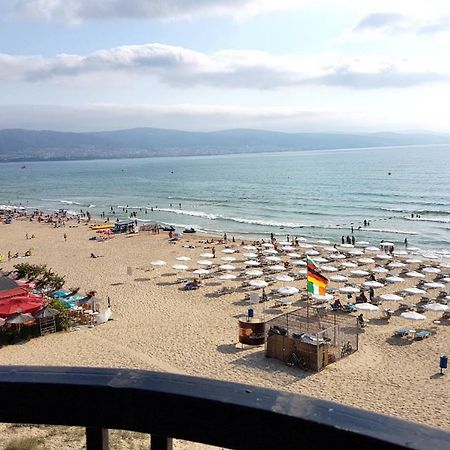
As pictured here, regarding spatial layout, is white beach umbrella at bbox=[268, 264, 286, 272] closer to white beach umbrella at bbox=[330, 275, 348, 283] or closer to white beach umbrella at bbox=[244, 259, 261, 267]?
white beach umbrella at bbox=[244, 259, 261, 267]

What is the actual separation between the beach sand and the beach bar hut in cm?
30

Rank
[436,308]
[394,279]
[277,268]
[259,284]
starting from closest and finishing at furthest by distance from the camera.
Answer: [436,308], [259,284], [394,279], [277,268]

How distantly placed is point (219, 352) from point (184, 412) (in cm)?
1577

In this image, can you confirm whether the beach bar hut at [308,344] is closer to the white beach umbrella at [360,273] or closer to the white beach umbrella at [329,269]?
the white beach umbrella at [360,273]

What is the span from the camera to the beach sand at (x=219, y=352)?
13898 millimetres

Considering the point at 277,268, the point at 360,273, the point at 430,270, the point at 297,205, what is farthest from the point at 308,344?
the point at 297,205

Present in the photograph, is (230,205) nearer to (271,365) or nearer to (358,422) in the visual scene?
(271,365)

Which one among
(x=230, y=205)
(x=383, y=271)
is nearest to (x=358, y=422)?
(x=383, y=271)

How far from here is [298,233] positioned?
4647 centimetres

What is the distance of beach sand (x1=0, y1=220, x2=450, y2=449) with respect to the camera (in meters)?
13.9

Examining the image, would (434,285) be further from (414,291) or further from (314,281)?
(314,281)

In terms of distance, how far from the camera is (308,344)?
15.6 m

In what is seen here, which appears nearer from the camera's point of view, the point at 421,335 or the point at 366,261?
the point at 421,335

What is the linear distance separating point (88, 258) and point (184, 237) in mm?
11005
